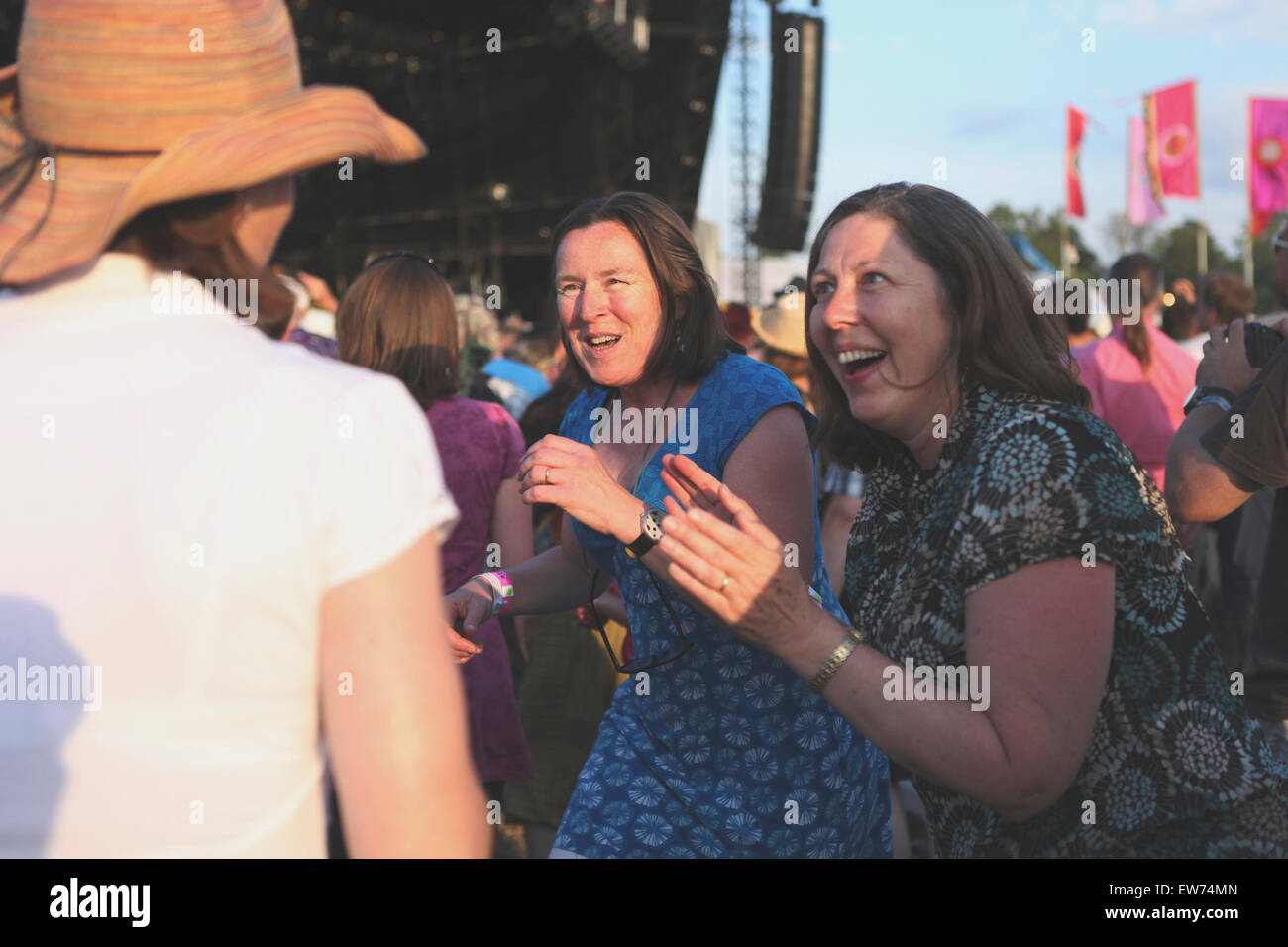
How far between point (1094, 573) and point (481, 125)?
16.9 m

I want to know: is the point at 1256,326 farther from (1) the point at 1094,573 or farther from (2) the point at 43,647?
(2) the point at 43,647

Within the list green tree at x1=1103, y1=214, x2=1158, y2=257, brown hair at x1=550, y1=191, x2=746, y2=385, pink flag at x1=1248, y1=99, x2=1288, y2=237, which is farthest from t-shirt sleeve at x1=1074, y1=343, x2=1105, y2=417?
green tree at x1=1103, y1=214, x2=1158, y2=257

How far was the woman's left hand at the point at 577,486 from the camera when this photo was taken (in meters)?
1.97

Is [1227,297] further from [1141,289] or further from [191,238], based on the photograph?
[191,238]

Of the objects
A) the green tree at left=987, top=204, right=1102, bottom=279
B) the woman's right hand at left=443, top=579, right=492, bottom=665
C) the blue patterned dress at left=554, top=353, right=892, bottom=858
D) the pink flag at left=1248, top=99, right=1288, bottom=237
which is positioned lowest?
the blue patterned dress at left=554, top=353, right=892, bottom=858

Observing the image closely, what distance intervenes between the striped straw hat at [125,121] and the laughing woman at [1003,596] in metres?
0.80

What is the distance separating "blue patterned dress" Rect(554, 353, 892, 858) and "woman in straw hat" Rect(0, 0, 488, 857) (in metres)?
1.19

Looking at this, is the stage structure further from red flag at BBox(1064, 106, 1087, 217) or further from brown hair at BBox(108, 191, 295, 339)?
A: brown hair at BBox(108, 191, 295, 339)

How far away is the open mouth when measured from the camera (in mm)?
1906

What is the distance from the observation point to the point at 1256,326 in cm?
253

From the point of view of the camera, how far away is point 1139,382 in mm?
5059

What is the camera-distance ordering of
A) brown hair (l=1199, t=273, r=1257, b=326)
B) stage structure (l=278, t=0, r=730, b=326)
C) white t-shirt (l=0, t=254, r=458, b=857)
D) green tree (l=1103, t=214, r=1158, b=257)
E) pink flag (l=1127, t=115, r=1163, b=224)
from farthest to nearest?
green tree (l=1103, t=214, r=1158, b=257) < pink flag (l=1127, t=115, r=1163, b=224) < stage structure (l=278, t=0, r=730, b=326) < brown hair (l=1199, t=273, r=1257, b=326) < white t-shirt (l=0, t=254, r=458, b=857)

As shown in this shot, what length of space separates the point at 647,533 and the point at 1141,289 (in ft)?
13.2
